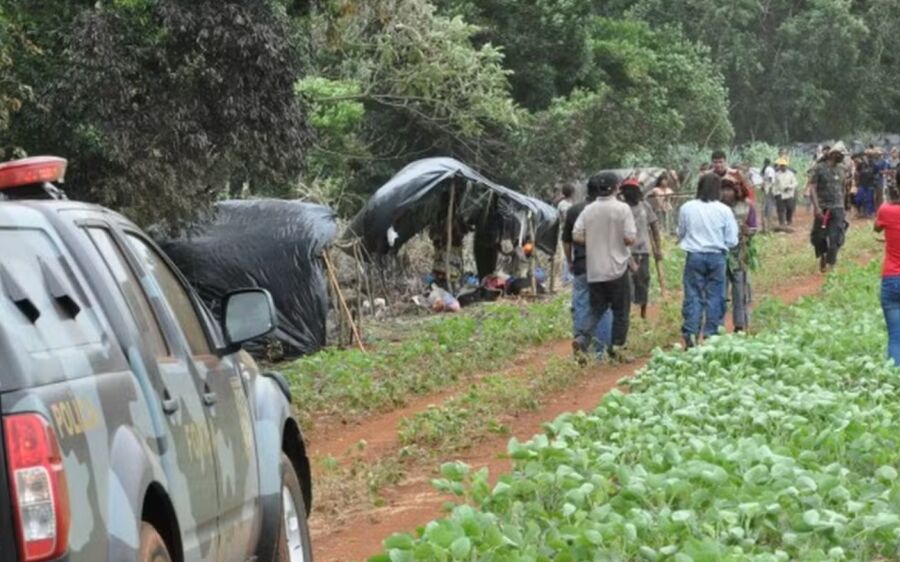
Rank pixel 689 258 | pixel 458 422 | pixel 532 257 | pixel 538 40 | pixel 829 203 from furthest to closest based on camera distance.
A: pixel 538 40 < pixel 532 257 < pixel 829 203 < pixel 689 258 < pixel 458 422

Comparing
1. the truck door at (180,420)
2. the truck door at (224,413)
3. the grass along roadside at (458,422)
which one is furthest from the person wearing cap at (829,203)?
the truck door at (180,420)

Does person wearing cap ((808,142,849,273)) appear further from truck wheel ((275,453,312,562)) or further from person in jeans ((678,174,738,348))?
truck wheel ((275,453,312,562))

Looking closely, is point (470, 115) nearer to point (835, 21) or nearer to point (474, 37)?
point (474, 37)

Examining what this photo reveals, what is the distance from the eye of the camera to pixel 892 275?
12.8 metres

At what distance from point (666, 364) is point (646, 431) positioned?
325 cm

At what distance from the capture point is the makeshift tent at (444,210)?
2452 cm

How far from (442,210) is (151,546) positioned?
72.2 ft

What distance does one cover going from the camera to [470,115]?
27.5 m

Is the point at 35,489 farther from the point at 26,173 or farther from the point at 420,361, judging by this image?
the point at 420,361

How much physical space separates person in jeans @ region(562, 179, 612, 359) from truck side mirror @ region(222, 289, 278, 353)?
960 cm

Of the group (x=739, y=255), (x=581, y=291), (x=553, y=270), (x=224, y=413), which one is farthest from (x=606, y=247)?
(x=553, y=270)

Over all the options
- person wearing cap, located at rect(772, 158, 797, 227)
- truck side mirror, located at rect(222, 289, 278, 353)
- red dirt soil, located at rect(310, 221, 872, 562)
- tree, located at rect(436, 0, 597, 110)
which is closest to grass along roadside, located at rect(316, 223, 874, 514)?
red dirt soil, located at rect(310, 221, 872, 562)

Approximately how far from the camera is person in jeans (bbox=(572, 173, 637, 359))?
603 inches

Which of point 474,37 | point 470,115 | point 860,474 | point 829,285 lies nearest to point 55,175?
point 860,474
